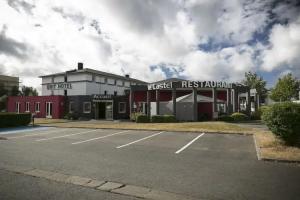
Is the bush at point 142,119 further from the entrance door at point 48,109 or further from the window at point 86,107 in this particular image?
the entrance door at point 48,109

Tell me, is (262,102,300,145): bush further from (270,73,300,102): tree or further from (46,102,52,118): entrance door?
(270,73,300,102): tree

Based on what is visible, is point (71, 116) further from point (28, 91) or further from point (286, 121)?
point (28, 91)

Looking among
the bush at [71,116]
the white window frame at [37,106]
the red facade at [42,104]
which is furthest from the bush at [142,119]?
the white window frame at [37,106]

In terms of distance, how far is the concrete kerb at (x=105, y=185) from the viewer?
5793 mm

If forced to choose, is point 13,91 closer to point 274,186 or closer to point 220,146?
point 220,146

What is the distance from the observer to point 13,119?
25938mm

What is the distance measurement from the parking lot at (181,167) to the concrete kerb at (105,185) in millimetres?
273

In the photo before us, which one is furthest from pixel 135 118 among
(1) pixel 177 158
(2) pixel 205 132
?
(1) pixel 177 158

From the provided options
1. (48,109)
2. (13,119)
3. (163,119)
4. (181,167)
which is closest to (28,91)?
(48,109)

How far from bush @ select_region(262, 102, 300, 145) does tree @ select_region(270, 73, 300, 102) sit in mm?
48954

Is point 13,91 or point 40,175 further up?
point 13,91

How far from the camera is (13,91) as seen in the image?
78.9 meters

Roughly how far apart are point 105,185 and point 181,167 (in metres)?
2.76

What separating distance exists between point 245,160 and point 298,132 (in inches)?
127
